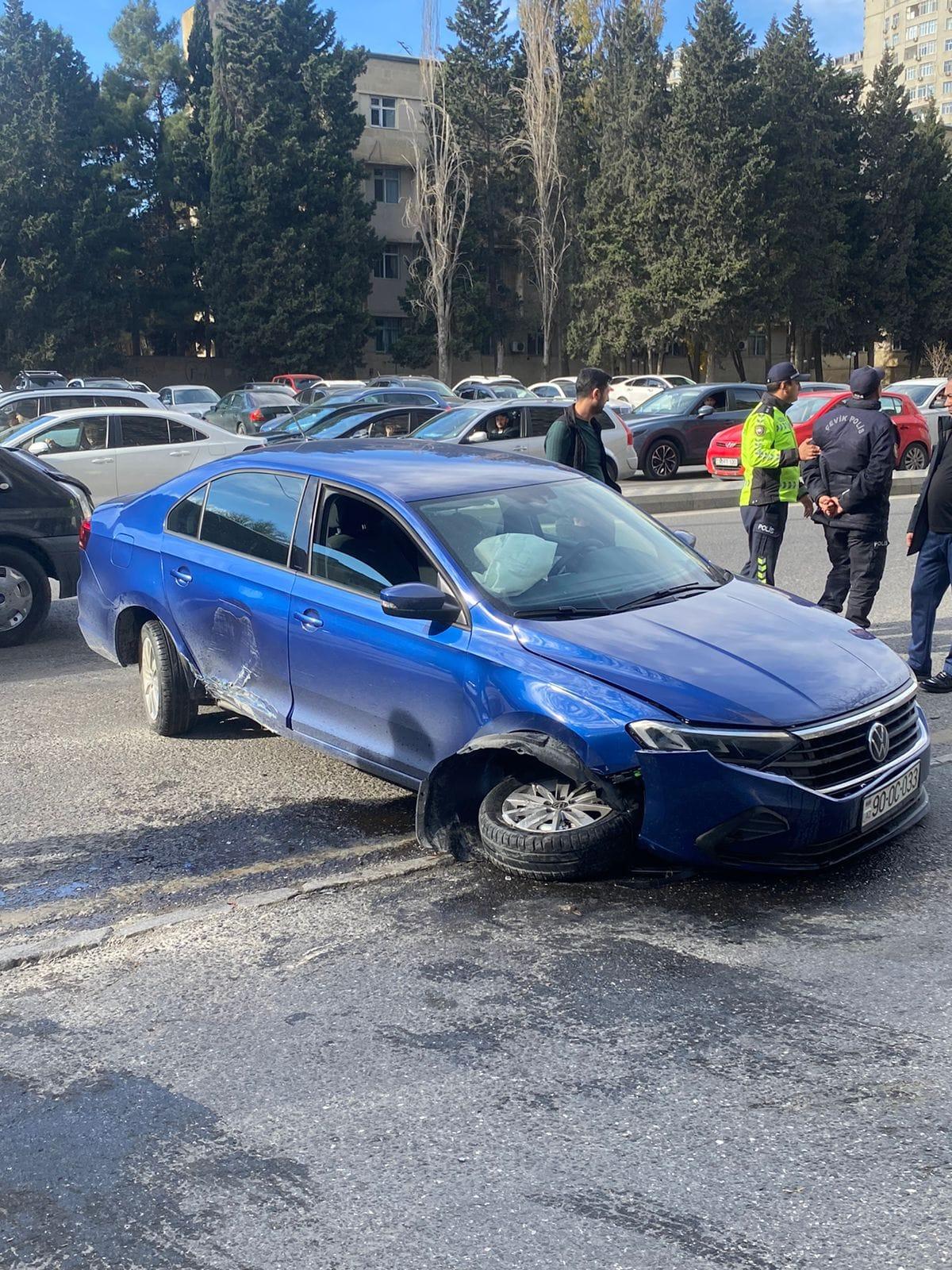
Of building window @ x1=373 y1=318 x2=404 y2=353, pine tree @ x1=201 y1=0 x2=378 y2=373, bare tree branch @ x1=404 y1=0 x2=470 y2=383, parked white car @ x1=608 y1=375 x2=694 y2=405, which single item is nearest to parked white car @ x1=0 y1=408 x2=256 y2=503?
parked white car @ x1=608 y1=375 x2=694 y2=405

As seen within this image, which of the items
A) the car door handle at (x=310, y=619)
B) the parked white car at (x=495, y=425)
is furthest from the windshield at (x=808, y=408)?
the car door handle at (x=310, y=619)

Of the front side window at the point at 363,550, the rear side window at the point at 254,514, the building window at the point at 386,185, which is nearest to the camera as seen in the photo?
the front side window at the point at 363,550

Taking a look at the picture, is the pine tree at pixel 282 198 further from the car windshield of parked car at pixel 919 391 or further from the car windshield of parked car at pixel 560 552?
the car windshield of parked car at pixel 560 552

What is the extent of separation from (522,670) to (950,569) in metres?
3.80

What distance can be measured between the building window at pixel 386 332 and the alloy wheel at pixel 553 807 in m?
58.0

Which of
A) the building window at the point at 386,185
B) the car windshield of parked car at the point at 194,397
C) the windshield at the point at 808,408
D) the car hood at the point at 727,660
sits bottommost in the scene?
the car hood at the point at 727,660

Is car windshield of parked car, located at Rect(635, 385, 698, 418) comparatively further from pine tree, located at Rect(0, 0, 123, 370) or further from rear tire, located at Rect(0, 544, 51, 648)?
pine tree, located at Rect(0, 0, 123, 370)

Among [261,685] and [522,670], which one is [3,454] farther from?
[522,670]

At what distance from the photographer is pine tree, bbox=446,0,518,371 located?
56.4 metres

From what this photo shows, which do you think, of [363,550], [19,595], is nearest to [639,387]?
[19,595]

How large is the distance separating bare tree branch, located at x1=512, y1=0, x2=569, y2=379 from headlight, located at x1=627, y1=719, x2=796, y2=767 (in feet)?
162

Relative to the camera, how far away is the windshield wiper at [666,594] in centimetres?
511

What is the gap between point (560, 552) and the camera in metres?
5.41

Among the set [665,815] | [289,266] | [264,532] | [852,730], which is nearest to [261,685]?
[264,532]
